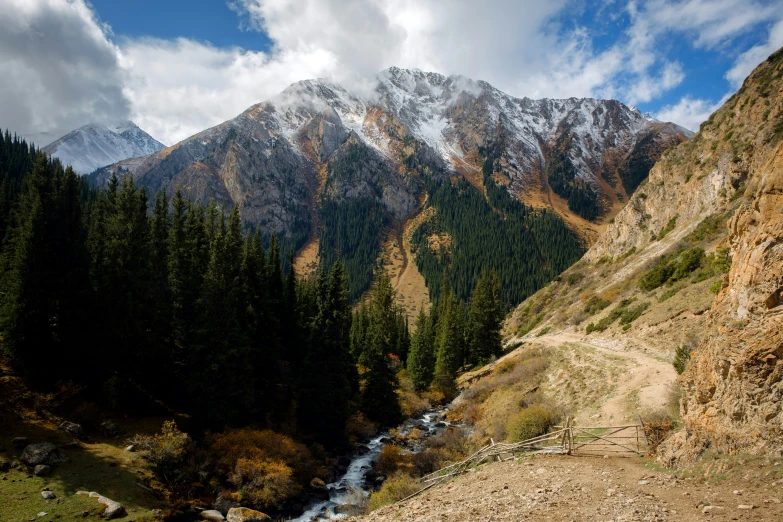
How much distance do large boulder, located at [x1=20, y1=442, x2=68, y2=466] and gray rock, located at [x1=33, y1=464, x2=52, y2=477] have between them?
430mm

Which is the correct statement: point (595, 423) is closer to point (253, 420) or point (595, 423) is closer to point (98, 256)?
point (253, 420)

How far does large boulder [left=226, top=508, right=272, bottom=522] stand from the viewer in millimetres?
22312

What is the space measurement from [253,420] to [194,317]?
1012 centimetres

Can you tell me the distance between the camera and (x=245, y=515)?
2264 cm

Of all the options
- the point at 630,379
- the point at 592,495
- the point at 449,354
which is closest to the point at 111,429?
the point at 592,495

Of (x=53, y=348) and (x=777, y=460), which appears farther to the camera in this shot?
(x=53, y=348)

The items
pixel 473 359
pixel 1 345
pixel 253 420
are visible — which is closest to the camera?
pixel 1 345

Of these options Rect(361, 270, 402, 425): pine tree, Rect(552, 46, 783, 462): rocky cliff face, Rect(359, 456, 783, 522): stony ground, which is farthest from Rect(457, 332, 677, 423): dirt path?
Rect(361, 270, 402, 425): pine tree

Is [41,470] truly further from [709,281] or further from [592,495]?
[709,281]

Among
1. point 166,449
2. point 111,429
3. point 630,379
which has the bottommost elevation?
point 166,449

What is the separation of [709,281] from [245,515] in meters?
41.2

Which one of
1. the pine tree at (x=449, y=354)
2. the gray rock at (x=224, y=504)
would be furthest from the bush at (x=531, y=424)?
the pine tree at (x=449, y=354)

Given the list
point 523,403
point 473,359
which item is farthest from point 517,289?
point 523,403

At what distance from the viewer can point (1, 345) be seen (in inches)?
1089
